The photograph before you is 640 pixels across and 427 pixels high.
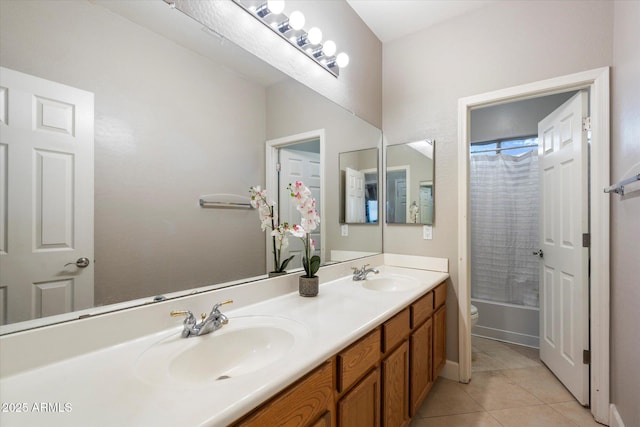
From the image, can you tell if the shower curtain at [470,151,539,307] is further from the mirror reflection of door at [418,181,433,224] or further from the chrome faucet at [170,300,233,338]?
the chrome faucet at [170,300,233,338]

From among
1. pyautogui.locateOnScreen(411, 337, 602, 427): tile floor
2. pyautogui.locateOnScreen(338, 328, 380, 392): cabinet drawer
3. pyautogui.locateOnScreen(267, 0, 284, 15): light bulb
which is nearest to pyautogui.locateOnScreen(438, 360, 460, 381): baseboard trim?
pyautogui.locateOnScreen(411, 337, 602, 427): tile floor

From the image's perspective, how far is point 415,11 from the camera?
206 cm

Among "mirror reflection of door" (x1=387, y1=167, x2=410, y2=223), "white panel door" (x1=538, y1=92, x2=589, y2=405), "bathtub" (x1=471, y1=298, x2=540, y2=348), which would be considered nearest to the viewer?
"white panel door" (x1=538, y1=92, x2=589, y2=405)

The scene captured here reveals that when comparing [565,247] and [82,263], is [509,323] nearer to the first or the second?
[565,247]

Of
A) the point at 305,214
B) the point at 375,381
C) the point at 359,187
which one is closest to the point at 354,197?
the point at 359,187

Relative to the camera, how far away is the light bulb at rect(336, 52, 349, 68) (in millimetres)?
1840

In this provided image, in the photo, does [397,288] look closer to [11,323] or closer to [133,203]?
[133,203]

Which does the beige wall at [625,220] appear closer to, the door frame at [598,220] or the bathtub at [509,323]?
the door frame at [598,220]

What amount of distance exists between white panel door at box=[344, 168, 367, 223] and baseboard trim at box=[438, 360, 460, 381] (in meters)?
1.23

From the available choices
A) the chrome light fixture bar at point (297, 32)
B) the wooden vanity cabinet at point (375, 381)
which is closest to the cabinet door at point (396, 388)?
the wooden vanity cabinet at point (375, 381)

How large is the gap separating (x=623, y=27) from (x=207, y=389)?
8.06ft

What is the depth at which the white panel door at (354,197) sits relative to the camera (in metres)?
2.08

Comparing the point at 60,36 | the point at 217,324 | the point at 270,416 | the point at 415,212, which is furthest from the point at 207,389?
the point at 415,212

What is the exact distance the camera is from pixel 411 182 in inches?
89.6
